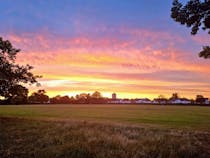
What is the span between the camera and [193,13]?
12.7m

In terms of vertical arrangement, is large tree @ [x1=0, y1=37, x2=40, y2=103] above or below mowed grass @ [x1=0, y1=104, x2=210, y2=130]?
above

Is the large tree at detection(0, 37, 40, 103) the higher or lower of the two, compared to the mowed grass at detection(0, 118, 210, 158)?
higher

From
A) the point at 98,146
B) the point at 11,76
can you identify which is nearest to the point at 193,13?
the point at 98,146

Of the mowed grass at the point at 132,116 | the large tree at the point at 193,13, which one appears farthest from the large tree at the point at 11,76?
the large tree at the point at 193,13

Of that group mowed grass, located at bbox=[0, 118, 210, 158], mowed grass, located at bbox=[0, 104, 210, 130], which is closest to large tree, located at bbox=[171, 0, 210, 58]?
mowed grass, located at bbox=[0, 118, 210, 158]

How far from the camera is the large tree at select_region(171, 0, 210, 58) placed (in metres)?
12.5

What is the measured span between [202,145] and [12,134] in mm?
12095

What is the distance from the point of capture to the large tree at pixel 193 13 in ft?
40.9

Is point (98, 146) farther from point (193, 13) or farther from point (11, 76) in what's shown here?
point (11, 76)

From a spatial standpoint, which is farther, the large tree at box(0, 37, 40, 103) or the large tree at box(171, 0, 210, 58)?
the large tree at box(0, 37, 40, 103)

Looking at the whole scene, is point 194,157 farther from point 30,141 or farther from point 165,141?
point 30,141

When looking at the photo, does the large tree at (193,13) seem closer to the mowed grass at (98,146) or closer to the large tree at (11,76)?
the mowed grass at (98,146)

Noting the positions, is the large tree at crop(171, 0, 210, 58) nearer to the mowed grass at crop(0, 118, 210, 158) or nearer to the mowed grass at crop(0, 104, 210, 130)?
the mowed grass at crop(0, 118, 210, 158)

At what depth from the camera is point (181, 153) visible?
43.7ft
